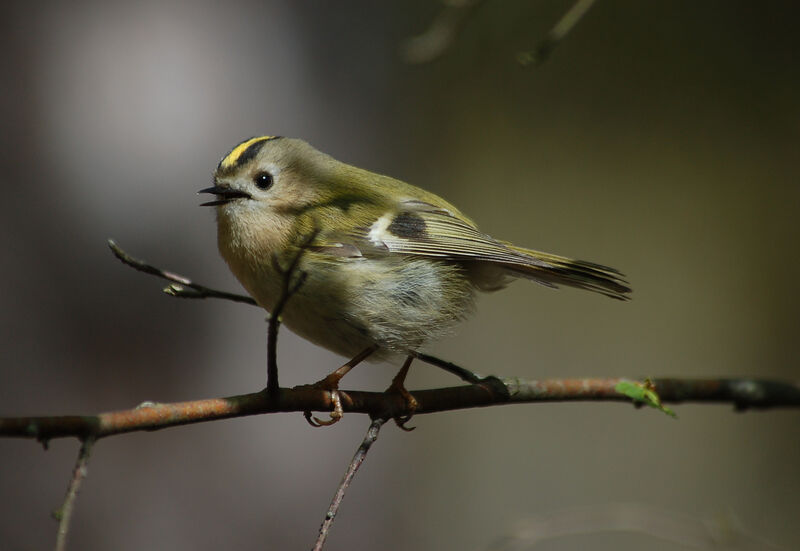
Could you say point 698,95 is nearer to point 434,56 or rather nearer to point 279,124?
point 279,124

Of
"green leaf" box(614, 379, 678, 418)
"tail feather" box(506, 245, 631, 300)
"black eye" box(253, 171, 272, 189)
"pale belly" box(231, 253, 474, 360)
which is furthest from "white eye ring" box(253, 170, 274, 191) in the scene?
"green leaf" box(614, 379, 678, 418)

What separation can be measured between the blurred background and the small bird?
604mm

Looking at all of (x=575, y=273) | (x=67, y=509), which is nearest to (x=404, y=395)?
(x=575, y=273)

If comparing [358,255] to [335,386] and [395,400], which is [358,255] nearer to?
[335,386]

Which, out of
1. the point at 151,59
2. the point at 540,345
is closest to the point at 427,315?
the point at 151,59

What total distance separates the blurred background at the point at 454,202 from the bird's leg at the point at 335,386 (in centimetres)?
66

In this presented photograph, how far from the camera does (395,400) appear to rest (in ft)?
3.37

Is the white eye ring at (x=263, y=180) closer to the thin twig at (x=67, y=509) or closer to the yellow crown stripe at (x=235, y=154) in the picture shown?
the yellow crown stripe at (x=235, y=154)

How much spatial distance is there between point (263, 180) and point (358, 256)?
0.78ft

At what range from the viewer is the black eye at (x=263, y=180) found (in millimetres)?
1368

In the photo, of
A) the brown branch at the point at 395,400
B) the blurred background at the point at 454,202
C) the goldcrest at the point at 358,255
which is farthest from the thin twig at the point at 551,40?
the blurred background at the point at 454,202

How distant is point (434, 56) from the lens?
1.30m

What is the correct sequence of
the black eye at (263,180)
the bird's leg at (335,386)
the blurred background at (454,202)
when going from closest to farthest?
the bird's leg at (335,386) < the black eye at (263,180) < the blurred background at (454,202)

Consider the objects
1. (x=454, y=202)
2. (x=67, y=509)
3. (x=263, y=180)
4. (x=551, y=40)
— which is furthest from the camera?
(x=454, y=202)
